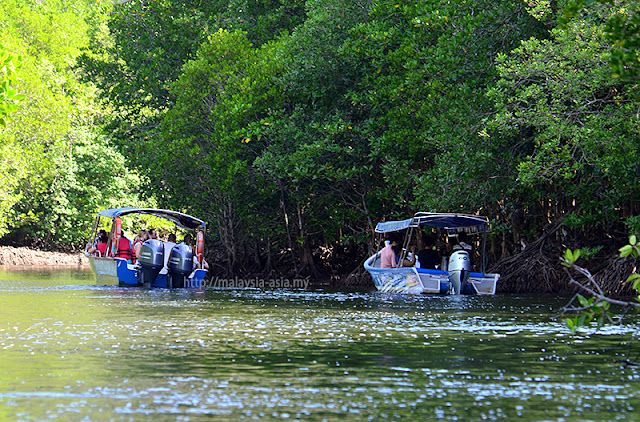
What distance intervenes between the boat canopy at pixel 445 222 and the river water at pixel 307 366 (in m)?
6.06

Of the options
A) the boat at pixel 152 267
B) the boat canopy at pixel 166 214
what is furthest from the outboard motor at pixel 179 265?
the boat canopy at pixel 166 214

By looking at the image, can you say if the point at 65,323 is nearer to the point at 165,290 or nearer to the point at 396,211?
the point at 165,290

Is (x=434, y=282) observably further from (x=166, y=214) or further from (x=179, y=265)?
(x=166, y=214)

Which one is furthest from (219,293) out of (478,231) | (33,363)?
(33,363)

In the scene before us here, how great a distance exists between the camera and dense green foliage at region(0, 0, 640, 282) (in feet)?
69.6

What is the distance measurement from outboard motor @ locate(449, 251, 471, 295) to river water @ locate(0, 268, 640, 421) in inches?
181

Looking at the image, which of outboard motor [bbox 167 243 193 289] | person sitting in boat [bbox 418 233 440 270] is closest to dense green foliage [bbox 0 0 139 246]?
outboard motor [bbox 167 243 193 289]

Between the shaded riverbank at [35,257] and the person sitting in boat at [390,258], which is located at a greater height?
the shaded riverbank at [35,257]

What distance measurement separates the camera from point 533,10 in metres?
21.4

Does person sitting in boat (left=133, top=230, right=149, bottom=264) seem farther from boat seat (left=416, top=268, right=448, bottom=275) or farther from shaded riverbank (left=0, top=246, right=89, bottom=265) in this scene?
shaded riverbank (left=0, top=246, right=89, bottom=265)

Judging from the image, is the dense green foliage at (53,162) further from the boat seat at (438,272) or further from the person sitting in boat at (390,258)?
the boat seat at (438,272)

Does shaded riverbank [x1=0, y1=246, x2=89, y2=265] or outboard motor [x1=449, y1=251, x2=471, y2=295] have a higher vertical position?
shaded riverbank [x1=0, y1=246, x2=89, y2=265]

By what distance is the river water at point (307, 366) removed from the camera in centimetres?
786

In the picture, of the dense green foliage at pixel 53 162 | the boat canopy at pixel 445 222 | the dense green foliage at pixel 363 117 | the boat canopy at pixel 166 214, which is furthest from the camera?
the dense green foliage at pixel 53 162
